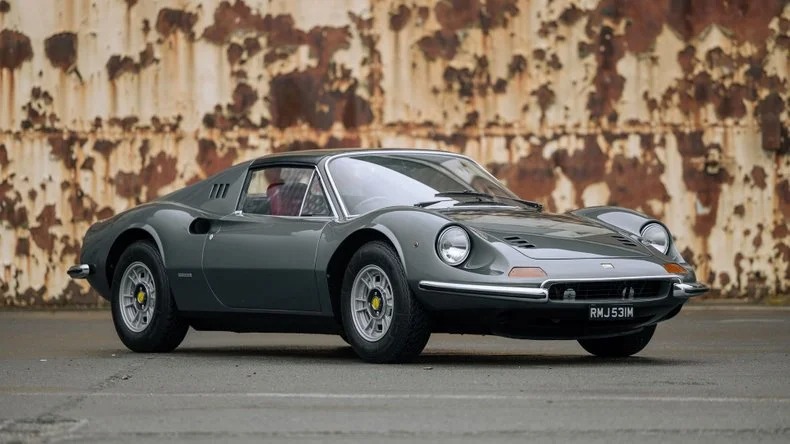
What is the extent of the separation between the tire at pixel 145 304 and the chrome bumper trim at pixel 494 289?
2171 mm

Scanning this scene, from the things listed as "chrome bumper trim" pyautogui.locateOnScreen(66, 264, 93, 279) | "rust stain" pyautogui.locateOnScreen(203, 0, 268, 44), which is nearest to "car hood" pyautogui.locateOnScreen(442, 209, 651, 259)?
"chrome bumper trim" pyautogui.locateOnScreen(66, 264, 93, 279)

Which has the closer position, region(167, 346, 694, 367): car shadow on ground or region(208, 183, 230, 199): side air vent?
region(167, 346, 694, 367): car shadow on ground

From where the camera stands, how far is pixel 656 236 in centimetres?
925

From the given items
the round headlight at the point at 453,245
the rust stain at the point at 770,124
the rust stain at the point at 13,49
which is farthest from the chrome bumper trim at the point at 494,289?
the rust stain at the point at 13,49

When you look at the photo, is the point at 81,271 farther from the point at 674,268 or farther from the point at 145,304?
the point at 674,268

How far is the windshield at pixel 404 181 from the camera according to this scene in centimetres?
897

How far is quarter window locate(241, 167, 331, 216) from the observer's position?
912cm

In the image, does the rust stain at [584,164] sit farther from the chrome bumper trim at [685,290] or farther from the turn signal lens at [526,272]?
the turn signal lens at [526,272]

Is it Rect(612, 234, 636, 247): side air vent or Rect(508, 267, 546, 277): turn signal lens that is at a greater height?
Rect(612, 234, 636, 247): side air vent

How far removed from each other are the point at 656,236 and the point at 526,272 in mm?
1515

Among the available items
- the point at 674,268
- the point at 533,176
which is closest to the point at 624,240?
the point at 674,268

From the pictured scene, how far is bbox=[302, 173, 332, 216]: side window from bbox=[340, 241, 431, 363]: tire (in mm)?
547

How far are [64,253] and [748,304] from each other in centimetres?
562

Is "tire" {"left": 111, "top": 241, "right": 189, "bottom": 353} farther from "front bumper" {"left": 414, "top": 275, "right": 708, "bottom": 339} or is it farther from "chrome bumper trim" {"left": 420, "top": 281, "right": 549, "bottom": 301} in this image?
"chrome bumper trim" {"left": 420, "top": 281, "right": 549, "bottom": 301}
